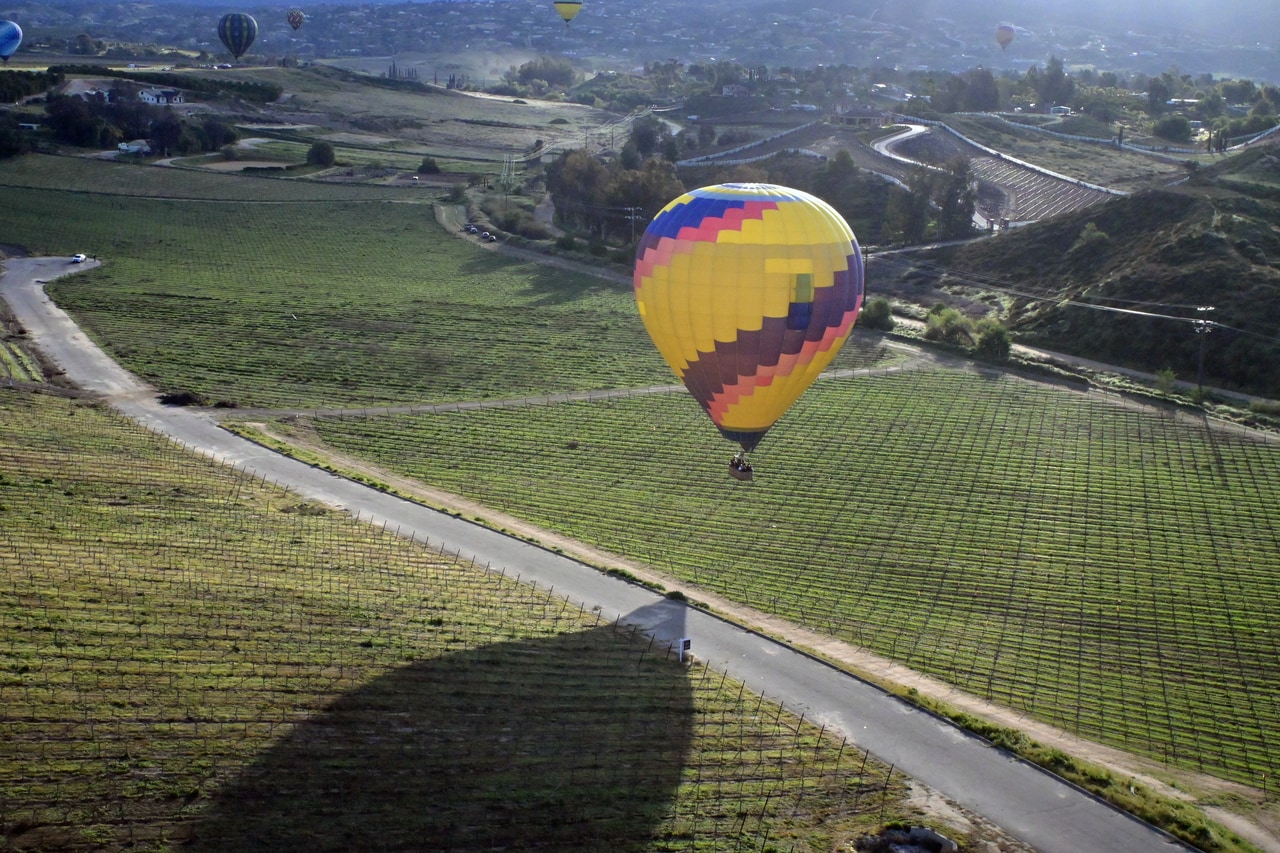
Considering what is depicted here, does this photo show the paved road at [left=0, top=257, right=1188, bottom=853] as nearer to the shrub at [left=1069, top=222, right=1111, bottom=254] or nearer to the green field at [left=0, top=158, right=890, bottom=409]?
the green field at [left=0, top=158, right=890, bottom=409]

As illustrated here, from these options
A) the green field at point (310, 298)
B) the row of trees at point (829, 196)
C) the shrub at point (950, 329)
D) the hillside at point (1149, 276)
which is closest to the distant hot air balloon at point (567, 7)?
the row of trees at point (829, 196)

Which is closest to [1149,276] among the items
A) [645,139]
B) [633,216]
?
[633,216]

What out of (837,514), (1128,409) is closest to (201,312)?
Answer: (837,514)

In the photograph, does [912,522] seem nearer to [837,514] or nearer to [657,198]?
[837,514]

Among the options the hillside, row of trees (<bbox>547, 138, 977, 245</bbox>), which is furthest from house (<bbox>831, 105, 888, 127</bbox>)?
the hillside

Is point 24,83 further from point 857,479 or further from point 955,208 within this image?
point 857,479
